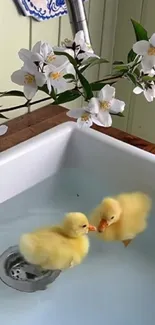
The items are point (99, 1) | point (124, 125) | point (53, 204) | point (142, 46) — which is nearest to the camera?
point (142, 46)

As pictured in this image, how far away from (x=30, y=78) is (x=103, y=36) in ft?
2.15

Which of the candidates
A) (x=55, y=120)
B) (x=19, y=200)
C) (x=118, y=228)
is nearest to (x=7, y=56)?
(x=55, y=120)

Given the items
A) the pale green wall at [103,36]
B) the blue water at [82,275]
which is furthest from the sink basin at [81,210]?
the pale green wall at [103,36]

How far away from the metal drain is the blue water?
14mm

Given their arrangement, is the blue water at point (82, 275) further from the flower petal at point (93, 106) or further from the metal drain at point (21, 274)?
the flower petal at point (93, 106)

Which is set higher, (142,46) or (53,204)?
(142,46)

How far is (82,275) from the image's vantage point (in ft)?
2.95

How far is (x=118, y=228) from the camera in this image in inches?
35.8

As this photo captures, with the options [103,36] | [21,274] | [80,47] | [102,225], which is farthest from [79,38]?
[103,36]

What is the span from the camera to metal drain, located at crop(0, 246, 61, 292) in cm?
90

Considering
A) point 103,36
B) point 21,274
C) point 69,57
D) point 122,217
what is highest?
point 69,57

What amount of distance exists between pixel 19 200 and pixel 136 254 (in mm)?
226

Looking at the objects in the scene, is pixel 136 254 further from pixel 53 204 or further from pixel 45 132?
pixel 45 132

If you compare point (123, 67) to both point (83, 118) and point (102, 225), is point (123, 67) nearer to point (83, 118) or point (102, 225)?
point (83, 118)
